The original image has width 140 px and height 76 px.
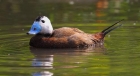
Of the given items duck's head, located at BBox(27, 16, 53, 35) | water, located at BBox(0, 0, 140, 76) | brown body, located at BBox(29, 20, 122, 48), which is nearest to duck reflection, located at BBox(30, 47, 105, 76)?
water, located at BBox(0, 0, 140, 76)

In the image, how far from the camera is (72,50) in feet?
35.6

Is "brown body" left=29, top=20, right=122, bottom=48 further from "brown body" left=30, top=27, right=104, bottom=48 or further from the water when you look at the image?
the water

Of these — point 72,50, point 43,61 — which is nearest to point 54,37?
point 72,50

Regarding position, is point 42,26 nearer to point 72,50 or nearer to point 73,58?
point 72,50

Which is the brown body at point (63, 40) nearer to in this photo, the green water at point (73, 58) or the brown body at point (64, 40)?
the brown body at point (64, 40)

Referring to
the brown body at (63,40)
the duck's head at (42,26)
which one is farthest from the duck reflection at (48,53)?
the duck's head at (42,26)

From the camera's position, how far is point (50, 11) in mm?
16406

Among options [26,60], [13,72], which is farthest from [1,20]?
[13,72]

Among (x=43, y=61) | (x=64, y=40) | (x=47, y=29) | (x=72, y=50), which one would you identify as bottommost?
(x=43, y=61)

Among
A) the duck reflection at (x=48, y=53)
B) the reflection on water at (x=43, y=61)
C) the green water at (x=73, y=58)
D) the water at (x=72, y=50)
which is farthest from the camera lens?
the duck reflection at (x=48, y=53)

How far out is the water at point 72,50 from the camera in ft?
28.6

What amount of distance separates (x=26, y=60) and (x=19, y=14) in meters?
6.61

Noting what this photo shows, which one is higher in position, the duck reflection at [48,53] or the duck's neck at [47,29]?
the duck's neck at [47,29]

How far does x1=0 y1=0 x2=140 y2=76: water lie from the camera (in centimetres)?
870
